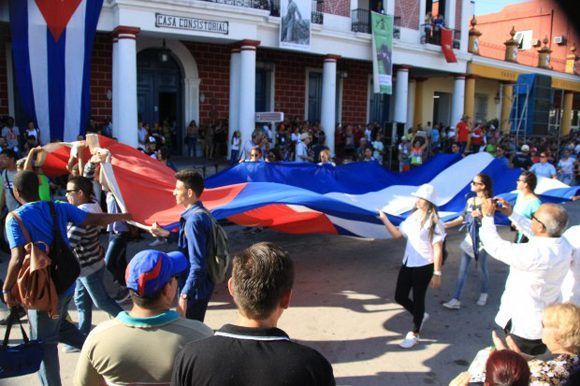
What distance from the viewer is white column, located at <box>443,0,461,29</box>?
21703mm

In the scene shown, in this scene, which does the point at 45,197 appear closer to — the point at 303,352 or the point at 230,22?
the point at 303,352

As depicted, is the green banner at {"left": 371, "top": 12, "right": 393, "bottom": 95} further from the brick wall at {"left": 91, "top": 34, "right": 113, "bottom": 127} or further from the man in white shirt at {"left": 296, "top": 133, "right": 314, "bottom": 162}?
the brick wall at {"left": 91, "top": 34, "right": 113, "bottom": 127}

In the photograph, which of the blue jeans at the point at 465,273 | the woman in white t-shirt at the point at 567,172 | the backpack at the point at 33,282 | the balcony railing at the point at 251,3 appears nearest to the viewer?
the backpack at the point at 33,282

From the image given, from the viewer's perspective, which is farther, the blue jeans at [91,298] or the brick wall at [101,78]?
the brick wall at [101,78]

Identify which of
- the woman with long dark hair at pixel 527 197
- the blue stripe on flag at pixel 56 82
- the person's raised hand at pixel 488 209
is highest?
the blue stripe on flag at pixel 56 82

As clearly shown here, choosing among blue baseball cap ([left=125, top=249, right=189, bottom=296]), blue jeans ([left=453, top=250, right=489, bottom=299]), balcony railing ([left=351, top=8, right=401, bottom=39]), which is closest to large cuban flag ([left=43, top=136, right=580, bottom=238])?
blue jeans ([left=453, top=250, right=489, bottom=299])

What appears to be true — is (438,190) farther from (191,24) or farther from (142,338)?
(191,24)

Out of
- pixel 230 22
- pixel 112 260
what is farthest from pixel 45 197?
pixel 230 22

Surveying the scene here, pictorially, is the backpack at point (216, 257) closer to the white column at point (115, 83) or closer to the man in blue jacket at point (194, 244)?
the man in blue jacket at point (194, 244)

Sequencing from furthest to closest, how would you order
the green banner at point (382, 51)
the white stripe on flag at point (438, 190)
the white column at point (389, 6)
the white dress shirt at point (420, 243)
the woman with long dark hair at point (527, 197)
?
the white column at point (389, 6) → the green banner at point (382, 51) → the white stripe on flag at point (438, 190) → the woman with long dark hair at point (527, 197) → the white dress shirt at point (420, 243)

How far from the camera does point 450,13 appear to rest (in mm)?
21750

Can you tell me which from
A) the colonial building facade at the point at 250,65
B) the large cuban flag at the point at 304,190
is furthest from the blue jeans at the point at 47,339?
the colonial building facade at the point at 250,65

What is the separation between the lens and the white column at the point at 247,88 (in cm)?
1520

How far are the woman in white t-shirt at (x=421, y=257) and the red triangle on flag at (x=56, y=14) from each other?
10016mm
